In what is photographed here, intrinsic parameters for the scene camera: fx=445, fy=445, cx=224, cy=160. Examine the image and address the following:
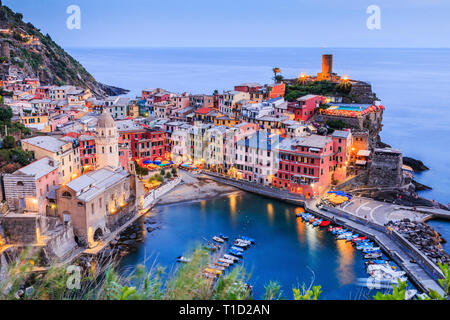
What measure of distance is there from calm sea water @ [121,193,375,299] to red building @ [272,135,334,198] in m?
1.43

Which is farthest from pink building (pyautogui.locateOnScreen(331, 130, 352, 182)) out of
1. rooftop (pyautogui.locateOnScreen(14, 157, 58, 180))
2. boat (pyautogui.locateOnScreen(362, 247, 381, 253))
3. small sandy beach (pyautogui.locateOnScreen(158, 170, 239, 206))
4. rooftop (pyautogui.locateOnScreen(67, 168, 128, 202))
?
rooftop (pyautogui.locateOnScreen(14, 157, 58, 180))

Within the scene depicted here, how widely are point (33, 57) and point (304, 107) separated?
30900 mm

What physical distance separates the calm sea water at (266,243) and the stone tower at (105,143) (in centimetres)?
355

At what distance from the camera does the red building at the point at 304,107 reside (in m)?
29.3

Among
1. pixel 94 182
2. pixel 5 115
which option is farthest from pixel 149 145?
pixel 94 182

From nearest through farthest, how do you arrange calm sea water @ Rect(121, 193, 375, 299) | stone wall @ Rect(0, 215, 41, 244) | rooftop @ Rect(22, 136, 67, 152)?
→ stone wall @ Rect(0, 215, 41, 244) → calm sea water @ Rect(121, 193, 375, 299) → rooftop @ Rect(22, 136, 67, 152)

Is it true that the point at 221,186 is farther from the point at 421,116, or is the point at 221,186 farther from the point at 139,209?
the point at 421,116

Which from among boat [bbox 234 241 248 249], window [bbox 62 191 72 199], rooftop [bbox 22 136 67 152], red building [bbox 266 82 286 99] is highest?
red building [bbox 266 82 286 99]

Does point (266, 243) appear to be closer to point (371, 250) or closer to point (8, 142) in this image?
point (371, 250)

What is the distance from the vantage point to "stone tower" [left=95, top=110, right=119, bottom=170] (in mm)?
21031

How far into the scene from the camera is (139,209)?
2142cm

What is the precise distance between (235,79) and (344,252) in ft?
178

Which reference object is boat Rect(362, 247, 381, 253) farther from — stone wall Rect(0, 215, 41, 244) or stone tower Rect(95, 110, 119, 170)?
stone wall Rect(0, 215, 41, 244)

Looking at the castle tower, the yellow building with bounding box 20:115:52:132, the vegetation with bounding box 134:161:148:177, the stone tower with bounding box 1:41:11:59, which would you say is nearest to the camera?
the vegetation with bounding box 134:161:148:177
